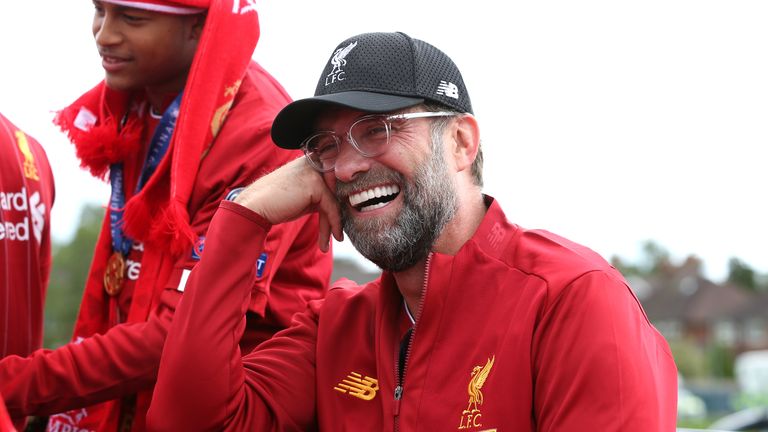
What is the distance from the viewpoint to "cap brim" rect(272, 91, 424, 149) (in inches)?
119

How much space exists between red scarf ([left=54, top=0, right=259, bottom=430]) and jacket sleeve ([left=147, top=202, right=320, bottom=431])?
55cm

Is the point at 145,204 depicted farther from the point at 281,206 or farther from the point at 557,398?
the point at 557,398

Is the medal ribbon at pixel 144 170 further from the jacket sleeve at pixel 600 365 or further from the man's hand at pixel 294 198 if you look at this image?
the jacket sleeve at pixel 600 365

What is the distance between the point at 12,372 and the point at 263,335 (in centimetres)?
80

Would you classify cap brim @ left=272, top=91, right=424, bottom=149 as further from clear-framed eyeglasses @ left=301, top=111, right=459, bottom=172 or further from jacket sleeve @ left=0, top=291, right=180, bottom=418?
jacket sleeve @ left=0, top=291, right=180, bottom=418

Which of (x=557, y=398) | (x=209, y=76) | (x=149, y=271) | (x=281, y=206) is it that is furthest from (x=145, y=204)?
(x=557, y=398)

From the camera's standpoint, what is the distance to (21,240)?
159 inches

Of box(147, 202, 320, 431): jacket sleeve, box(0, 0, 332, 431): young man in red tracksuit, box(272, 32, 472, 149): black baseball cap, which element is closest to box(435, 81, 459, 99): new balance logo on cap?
box(272, 32, 472, 149): black baseball cap

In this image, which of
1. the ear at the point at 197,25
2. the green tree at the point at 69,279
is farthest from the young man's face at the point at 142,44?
the green tree at the point at 69,279

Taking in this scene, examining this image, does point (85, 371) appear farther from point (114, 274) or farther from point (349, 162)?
point (349, 162)

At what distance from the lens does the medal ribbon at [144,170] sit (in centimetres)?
398

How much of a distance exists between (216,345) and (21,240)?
3.94ft

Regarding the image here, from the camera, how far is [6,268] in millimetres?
3957

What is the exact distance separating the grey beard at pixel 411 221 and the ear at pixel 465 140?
0.27 feet
